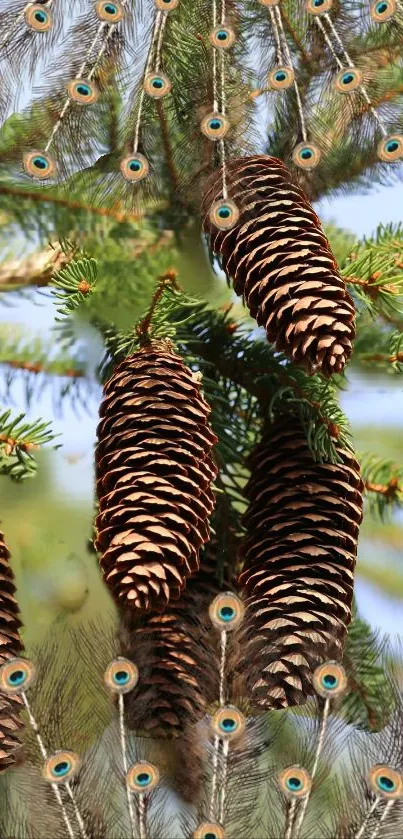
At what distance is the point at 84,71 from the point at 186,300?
21 centimetres

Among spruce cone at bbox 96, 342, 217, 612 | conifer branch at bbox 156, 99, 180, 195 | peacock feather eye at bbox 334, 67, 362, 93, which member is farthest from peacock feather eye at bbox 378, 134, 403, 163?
spruce cone at bbox 96, 342, 217, 612

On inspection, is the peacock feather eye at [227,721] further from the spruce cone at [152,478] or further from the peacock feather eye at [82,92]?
the peacock feather eye at [82,92]

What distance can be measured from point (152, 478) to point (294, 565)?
0.39 feet

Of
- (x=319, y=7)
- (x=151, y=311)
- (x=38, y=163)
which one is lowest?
(x=151, y=311)

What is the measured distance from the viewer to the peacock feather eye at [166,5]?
0.77m

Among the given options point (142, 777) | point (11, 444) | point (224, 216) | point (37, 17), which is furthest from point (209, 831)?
point (37, 17)

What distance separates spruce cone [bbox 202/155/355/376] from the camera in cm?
58

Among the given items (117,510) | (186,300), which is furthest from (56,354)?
(117,510)

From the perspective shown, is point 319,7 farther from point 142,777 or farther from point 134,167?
point 142,777

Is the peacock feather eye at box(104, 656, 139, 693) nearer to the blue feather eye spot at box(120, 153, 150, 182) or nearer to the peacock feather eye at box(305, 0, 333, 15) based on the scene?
the blue feather eye spot at box(120, 153, 150, 182)

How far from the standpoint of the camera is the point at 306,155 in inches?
29.6

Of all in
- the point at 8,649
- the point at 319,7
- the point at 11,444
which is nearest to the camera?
the point at 8,649

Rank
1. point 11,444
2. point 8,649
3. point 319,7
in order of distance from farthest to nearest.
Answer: point 319,7 < point 11,444 < point 8,649

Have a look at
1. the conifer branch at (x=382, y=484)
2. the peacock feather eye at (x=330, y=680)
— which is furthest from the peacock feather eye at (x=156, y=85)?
the peacock feather eye at (x=330, y=680)
